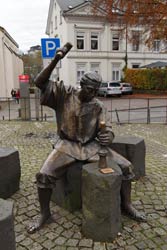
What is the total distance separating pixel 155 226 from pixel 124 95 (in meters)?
24.1

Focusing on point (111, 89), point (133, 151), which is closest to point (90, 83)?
point (133, 151)

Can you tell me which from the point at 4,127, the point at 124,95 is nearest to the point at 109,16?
the point at 4,127

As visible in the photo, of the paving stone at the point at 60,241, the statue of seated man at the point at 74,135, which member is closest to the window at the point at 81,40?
the statue of seated man at the point at 74,135

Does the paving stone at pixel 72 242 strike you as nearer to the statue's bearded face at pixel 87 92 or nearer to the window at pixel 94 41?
the statue's bearded face at pixel 87 92

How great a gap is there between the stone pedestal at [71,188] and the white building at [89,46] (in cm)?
2599

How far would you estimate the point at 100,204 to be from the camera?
265cm

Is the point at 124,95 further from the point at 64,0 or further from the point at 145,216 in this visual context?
the point at 145,216

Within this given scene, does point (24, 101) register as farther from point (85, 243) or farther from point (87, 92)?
point (85, 243)

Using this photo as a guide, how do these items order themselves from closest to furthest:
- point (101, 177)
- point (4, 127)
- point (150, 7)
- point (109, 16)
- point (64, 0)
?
1. point (101, 177)
2. point (4, 127)
3. point (150, 7)
4. point (109, 16)
5. point (64, 0)

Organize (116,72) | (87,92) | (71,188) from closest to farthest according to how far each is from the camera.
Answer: (87,92), (71,188), (116,72)

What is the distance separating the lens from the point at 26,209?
3.44 meters

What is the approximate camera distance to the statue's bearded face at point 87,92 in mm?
2959

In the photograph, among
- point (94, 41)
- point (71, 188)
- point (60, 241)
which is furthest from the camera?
point (94, 41)

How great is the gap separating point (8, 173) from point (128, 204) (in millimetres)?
1756
